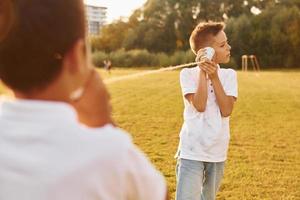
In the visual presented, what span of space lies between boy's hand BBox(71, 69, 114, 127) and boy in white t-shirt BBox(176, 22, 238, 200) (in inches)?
94.7

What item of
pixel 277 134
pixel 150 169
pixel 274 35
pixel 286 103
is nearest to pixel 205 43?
pixel 150 169

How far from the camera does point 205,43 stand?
12.6ft

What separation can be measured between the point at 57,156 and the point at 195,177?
8.71ft

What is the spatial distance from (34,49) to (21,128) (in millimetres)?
174

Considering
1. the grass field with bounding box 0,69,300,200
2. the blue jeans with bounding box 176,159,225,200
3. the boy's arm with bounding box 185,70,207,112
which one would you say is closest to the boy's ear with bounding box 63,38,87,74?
the boy's arm with bounding box 185,70,207,112

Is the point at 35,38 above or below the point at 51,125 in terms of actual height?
above

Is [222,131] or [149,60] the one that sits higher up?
[222,131]

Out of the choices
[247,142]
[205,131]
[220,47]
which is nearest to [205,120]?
[205,131]

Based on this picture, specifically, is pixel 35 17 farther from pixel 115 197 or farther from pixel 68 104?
pixel 115 197

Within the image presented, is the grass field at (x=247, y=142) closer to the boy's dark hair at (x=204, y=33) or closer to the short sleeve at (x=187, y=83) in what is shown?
the short sleeve at (x=187, y=83)

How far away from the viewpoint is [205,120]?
3703mm

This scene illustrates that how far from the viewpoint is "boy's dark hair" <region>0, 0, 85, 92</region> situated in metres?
1.13

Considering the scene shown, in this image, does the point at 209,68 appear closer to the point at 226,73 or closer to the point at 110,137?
the point at 226,73

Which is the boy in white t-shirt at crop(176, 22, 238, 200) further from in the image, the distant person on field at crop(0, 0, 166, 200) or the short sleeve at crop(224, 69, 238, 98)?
the distant person on field at crop(0, 0, 166, 200)
